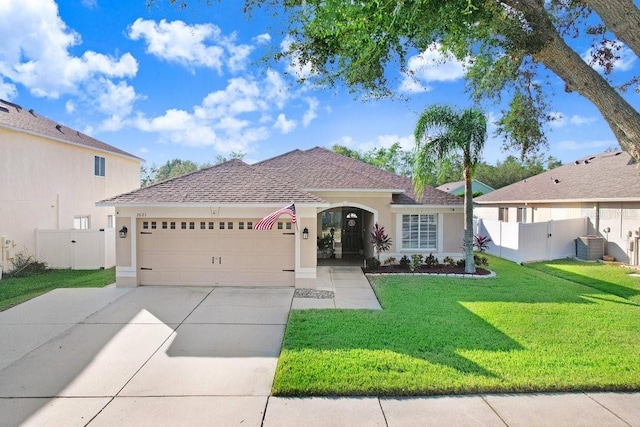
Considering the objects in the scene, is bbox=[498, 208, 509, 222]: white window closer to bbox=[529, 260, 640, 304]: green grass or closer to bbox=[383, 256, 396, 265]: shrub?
bbox=[529, 260, 640, 304]: green grass

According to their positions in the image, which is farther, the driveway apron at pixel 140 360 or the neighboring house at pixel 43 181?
the neighboring house at pixel 43 181

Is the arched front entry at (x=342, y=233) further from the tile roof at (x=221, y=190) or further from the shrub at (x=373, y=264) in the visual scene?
the tile roof at (x=221, y=190)

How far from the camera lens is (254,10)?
7.61m

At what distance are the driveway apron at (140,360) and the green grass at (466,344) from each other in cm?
66

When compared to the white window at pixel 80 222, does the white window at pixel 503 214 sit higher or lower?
higher

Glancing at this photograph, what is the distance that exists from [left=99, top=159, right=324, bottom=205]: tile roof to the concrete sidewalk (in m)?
3.80

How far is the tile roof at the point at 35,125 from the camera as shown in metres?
13.9

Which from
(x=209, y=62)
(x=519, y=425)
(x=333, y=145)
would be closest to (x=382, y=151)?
(x=333, y=145)

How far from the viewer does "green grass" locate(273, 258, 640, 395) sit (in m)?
4.85

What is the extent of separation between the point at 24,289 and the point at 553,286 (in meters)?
16.7

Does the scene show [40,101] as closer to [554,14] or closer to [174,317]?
[174,317]

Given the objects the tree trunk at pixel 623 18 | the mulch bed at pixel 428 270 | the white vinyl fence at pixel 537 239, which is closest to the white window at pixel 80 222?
the mulch bed at pixel 428 270

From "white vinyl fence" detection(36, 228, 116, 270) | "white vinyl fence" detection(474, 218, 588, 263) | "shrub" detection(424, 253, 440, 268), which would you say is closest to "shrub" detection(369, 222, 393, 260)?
"shrub" detection(424, 253, 440, 268)

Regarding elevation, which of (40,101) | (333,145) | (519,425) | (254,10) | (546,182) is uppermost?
(333,145)
